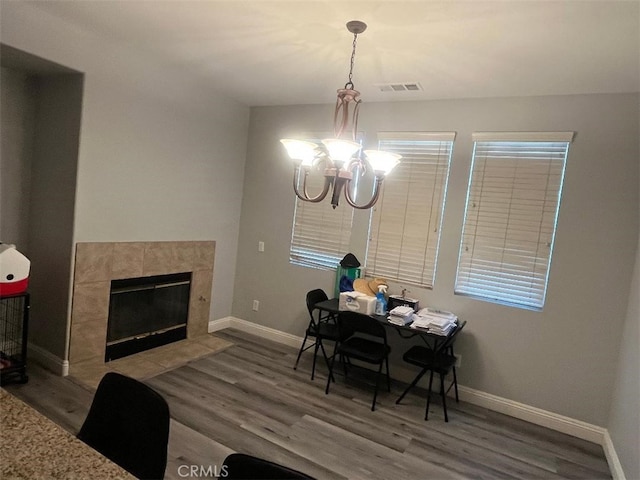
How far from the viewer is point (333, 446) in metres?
2.68

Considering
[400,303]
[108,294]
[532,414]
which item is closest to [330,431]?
[400,303]

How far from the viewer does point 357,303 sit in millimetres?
3520

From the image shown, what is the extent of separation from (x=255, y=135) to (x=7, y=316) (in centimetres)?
302

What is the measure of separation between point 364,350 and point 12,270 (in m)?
2.75

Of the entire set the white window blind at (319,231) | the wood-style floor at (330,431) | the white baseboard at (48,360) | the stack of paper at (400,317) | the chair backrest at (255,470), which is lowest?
the wood-style floor at (330,431)

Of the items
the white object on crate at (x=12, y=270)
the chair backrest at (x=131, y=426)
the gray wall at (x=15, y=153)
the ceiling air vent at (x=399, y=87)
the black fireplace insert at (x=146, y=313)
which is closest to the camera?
the chair backrest at (x=131, y=426)

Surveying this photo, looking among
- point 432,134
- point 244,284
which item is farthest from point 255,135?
point 432,134

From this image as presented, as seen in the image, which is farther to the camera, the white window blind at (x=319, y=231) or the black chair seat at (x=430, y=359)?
the white window blind at (x=319, y=231)

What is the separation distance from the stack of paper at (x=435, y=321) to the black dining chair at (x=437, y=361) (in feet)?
0.26

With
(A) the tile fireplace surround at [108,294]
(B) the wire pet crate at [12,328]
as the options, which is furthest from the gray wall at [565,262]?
(B) the wire pet crate at [12,328]

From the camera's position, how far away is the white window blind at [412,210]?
144 inches

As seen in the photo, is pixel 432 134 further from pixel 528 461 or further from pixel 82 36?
pixel 82 36

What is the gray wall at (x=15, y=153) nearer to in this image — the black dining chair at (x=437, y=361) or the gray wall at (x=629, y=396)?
the black dining chair at (x=437, y=361)

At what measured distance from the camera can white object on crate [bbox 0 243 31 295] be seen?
108 inches
